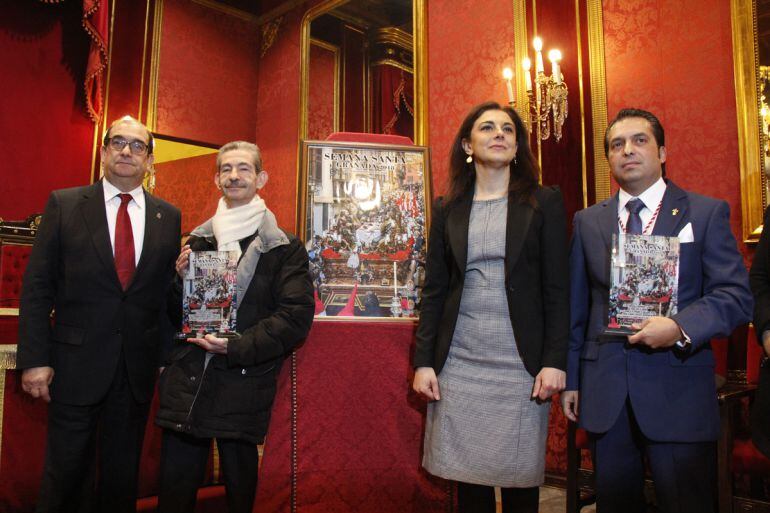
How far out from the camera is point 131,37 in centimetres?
620

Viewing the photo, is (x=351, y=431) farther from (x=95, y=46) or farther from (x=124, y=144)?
(x=95, y=46)

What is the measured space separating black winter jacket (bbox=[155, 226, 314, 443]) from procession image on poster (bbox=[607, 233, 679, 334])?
105 cm

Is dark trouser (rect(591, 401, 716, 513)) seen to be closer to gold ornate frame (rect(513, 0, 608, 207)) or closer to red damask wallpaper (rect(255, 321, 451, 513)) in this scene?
red damask wallpaper (rect(255, 321, 451, 513))

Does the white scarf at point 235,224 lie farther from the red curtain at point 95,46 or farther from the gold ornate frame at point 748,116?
the red curtain at point 95,46

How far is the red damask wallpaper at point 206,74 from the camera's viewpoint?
647 centimetres

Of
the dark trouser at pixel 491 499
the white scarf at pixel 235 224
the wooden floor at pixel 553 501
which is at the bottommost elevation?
the wooden floor at pixel 553 501

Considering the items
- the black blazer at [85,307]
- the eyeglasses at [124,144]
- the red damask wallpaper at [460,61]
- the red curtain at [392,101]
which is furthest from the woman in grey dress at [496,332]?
the red curtain at [392,101]

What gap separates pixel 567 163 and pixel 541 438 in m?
2.43

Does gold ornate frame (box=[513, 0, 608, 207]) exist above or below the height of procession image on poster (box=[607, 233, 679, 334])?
above

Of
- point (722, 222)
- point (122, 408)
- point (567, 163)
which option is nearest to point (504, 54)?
point (567, 163)

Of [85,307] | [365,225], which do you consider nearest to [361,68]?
[365,225]

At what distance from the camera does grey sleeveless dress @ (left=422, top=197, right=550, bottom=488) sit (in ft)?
6.00

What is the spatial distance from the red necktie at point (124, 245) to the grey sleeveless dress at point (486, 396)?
1185mm

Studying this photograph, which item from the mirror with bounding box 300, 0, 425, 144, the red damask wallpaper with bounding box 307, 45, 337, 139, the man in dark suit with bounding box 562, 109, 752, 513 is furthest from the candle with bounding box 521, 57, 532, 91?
the red damask wallpaper with bounding box 307, 45, 337, 139
